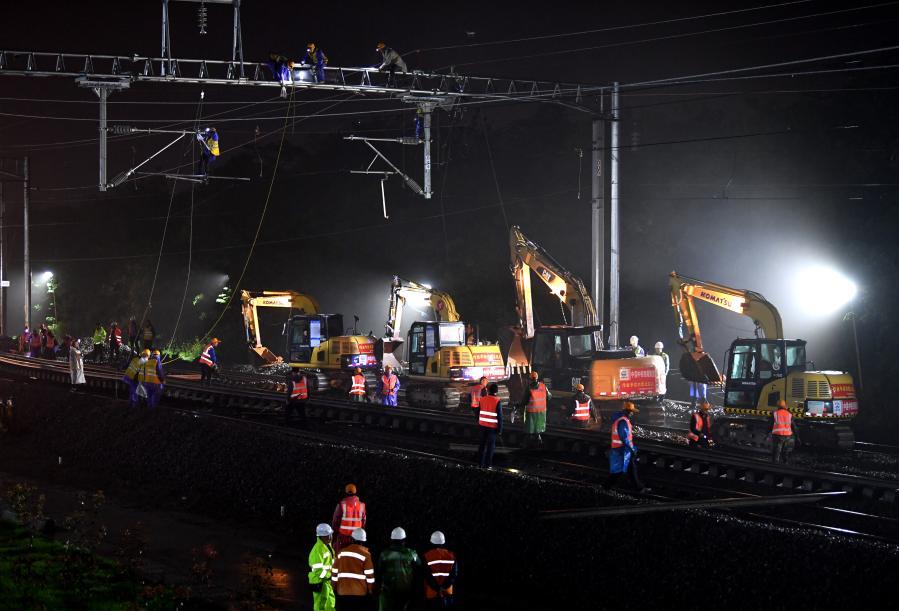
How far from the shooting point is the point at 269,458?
19688 millimetres

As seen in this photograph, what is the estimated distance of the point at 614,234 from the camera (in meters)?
25.7

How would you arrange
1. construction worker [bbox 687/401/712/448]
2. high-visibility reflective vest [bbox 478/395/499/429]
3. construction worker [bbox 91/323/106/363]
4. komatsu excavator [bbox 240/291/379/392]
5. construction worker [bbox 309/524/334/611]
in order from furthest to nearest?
construction worker [bbox 91/323/106/363] < komatsu excavator [bbox 240/291/379/392] < construction worker [bbox 687/401/712/448] < high-visibility reflective vest [bbox 478/395/499/429] < construction worker [bbox 309/524/334/611]

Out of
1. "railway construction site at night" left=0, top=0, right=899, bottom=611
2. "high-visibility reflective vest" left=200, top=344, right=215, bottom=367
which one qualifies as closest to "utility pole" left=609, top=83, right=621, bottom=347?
"railway construction site at night" left=0, top=0, right=899, bottom=611

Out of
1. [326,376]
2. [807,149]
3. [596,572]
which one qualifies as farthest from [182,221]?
[596,572]

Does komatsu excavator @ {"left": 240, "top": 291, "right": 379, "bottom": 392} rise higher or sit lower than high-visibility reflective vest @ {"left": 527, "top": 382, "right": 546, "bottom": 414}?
higher

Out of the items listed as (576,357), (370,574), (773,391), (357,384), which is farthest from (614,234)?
(370,574)

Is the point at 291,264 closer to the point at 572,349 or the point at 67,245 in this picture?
the point at 67,245

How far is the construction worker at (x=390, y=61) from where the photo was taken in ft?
76.2

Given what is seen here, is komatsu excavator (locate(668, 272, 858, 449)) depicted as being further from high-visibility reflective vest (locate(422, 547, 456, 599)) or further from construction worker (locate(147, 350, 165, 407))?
construction worker (locate(147, 350, 165, 407))

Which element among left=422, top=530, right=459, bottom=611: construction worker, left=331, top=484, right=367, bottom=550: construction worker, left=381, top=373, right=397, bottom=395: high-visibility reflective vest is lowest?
left=422, top=530, right=459, bottom=611: construction worker

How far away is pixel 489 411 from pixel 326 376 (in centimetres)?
1749

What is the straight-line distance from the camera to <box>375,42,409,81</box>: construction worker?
76.2 feet

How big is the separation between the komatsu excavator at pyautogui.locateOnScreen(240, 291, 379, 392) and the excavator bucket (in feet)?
36.8

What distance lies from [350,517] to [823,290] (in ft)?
104
